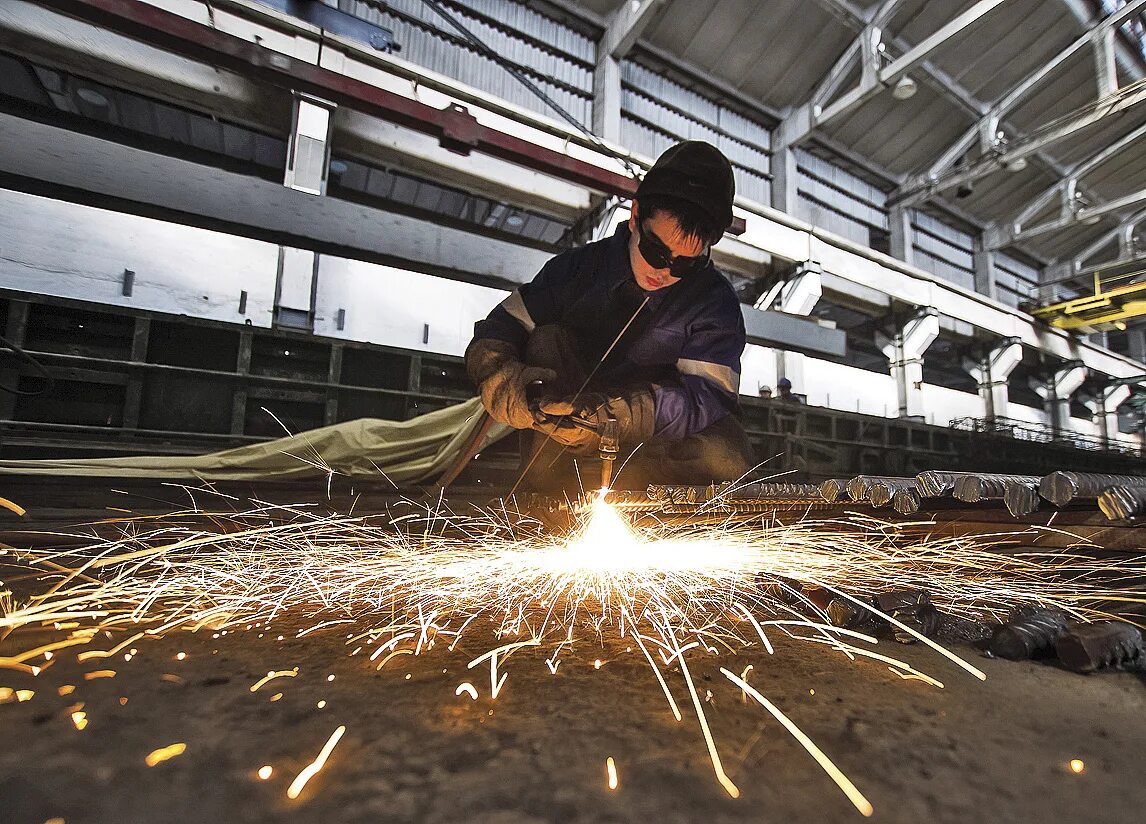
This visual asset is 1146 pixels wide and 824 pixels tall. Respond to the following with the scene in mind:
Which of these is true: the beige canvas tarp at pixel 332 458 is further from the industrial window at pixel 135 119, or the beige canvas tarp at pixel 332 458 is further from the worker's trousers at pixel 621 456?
the industrial window at pixel 135 119

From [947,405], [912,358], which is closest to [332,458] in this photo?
[912,358]

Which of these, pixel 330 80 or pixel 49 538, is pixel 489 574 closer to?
pixel 49 538

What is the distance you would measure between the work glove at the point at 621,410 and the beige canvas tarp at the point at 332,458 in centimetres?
153

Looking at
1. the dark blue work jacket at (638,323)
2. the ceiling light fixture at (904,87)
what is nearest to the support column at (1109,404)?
the ceiling light fixture at (904,87)

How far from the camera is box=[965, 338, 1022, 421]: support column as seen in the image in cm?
974

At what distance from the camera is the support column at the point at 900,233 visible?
8.94 metres

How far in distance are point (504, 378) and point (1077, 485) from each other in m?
1.79

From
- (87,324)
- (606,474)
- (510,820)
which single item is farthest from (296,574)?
(87,324)

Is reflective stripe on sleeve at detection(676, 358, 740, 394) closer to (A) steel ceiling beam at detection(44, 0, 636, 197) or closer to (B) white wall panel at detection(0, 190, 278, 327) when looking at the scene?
(A) steel ceiling beam at detection(44, 0, 636, 197)

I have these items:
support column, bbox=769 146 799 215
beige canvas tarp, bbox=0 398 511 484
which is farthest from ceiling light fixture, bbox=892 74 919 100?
beige canvas tarp, bbox=0 398 511 484

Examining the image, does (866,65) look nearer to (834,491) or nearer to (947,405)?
(947,405)

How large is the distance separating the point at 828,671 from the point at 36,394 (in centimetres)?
421

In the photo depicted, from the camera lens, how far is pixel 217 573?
1.78m

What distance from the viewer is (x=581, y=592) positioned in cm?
178
